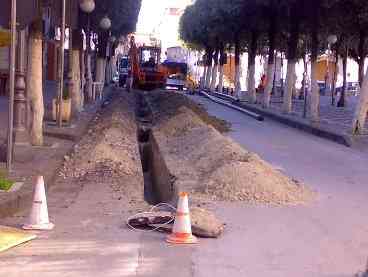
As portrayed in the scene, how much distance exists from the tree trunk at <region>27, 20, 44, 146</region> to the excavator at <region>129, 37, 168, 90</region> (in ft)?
120

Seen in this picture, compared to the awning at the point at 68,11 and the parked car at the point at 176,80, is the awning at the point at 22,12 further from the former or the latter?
the parked car at the point at 176,80

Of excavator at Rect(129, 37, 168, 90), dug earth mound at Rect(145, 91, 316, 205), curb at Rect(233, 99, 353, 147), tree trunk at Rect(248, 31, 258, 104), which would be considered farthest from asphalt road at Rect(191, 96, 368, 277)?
excavator at Rect(129, 37, 168, 90)

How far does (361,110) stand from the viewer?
22641 mm

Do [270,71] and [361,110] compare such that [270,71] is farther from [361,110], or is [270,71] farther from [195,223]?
[195,223]

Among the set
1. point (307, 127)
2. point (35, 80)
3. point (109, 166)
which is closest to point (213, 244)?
point (109, 166)

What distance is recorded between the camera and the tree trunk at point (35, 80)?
52.3 feet

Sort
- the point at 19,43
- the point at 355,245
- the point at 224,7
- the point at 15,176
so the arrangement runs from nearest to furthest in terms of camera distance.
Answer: the point at 355,245
the point at 15,176
the point at 19,43
the point at 224,7

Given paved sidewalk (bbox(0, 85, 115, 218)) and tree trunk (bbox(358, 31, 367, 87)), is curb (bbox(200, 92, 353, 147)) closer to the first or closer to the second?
tree trunk (bbox(358, 31, 367, 87))

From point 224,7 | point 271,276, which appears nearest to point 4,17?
point 271,276

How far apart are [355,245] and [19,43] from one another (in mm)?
9637

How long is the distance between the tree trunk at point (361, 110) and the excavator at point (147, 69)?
31.2m

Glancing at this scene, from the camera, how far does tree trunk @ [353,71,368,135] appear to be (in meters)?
22.4

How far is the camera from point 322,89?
73.8 m

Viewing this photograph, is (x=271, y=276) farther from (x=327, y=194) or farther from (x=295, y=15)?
(x=295, y=15)
